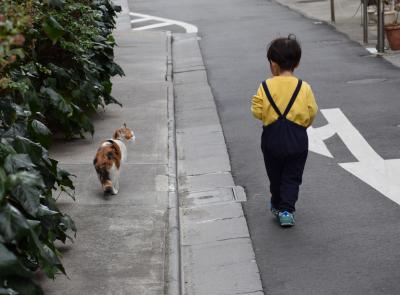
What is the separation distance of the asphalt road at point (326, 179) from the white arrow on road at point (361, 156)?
0.10 m

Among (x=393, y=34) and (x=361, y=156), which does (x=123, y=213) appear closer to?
(x=361, y=156)

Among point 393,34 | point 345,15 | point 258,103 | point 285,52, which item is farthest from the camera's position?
point 345,15

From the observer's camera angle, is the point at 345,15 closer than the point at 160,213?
No

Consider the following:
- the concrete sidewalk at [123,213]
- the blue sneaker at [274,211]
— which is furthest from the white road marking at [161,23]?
the blue sneaker at [274,211]

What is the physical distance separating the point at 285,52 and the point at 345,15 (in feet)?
64.3

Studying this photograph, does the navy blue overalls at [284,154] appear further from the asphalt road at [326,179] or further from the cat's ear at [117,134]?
the cat's ear at [117,134]

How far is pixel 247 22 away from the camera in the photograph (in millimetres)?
26891

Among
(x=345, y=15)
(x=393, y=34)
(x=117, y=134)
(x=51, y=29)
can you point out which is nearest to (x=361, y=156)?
(x=117, y=134)

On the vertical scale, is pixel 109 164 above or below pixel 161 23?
above

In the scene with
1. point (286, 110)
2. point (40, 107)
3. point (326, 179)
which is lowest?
point (326, 179)

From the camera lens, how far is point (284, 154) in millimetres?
8242

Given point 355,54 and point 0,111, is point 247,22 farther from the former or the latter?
point 0,111

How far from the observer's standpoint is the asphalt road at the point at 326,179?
24.0 ft

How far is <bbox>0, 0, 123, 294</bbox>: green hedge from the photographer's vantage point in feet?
16.5
